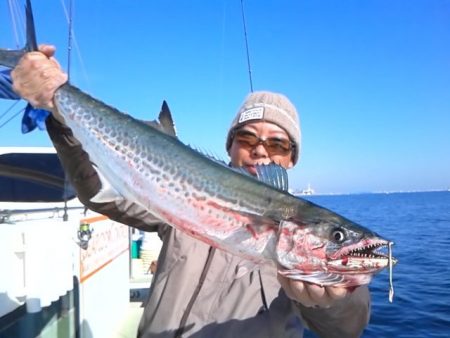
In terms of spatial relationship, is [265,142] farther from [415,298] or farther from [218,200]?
[415,298]

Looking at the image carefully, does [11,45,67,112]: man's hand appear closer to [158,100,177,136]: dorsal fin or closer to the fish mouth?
[158,100,177,136]: dorsal fin

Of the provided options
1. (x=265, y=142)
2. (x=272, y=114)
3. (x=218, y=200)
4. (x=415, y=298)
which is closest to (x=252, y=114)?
(x=272, y=114)

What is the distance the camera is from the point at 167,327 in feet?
8.48

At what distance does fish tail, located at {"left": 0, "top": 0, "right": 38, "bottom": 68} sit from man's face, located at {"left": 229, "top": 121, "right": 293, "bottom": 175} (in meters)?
1.56

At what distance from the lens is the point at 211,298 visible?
2670mm

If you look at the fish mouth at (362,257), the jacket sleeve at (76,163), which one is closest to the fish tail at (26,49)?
the jacket sleeve at (76,163)

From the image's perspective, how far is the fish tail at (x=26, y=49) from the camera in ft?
9.02

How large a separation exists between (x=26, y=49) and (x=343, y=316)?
2572 mm

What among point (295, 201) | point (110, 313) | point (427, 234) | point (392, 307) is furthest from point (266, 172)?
point (427, 234)

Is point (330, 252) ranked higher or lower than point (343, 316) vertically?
higher

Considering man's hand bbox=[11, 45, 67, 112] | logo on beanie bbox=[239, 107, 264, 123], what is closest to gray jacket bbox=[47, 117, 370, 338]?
man's hand bbox=[11, 45, 67, 112]

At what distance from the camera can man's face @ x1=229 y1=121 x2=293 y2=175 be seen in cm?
322

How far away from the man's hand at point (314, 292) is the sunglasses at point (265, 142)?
4.15 ft

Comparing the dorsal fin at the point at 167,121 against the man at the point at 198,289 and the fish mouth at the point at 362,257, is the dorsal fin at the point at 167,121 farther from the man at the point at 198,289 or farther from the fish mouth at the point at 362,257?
the fish mouth at the point at 362,257
